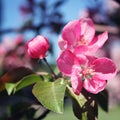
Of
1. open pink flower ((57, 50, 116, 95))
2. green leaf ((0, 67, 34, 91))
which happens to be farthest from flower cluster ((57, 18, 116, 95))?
green leaf ((0, 67, 34, 91))

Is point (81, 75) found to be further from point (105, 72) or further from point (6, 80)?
point (6, 80)

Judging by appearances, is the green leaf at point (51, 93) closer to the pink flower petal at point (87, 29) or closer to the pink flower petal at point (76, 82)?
the pink flower petal at point (76, 82)

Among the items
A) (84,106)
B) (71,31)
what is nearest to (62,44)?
(71,31)

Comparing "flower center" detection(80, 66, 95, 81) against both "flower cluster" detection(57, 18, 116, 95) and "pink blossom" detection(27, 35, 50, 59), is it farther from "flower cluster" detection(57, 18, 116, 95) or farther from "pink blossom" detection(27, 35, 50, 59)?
"pink blossom" detection(27, 35, 50, 59)

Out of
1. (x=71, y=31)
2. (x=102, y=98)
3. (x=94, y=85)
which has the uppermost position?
(x=71, y=31)

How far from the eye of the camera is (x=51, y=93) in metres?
0.96

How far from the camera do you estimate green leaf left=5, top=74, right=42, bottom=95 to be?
3.43 ft

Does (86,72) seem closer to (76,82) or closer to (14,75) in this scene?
(76,82)

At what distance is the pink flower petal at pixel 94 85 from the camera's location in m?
0.99

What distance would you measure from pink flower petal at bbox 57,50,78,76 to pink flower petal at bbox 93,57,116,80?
5 centimetres

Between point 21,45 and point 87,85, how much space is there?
84.7 inches

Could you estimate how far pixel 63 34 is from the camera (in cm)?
104

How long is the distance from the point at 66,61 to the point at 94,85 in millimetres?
90

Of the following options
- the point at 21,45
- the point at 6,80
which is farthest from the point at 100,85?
the point at 21,45
